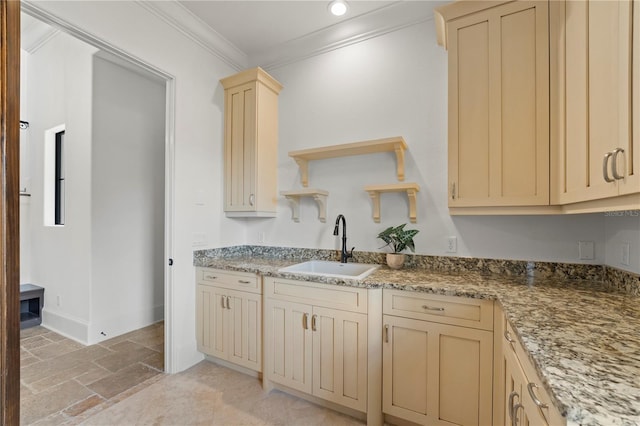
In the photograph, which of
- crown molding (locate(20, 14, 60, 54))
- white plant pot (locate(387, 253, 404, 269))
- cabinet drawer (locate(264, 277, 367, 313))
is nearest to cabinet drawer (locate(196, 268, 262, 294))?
cabinet drawer (locate(264, 277, 367, 313))

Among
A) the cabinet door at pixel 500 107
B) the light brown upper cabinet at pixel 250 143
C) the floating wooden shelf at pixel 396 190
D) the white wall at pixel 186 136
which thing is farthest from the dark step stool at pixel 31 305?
the cabinet door at pixel 500 107

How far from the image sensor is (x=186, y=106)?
7.75ft

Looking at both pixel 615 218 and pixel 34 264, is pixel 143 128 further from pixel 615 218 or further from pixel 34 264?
pixel 615 218

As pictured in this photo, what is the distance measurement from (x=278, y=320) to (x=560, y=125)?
6.62 ft

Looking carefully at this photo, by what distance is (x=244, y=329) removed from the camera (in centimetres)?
216

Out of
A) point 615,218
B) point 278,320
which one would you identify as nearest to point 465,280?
point 615,218

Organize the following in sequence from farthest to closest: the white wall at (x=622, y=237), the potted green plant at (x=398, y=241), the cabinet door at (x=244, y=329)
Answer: the cabinet door at (x=244, y=329) < the potted green plant at (x=398, y=241) < the white wall at (x=622, y=237)

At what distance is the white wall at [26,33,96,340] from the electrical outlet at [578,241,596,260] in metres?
4.06

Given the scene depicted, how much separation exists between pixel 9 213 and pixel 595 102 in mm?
1958

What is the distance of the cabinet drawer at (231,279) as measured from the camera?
6.92 feet

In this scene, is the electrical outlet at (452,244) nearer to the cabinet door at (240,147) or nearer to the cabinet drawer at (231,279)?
the cabinet drawer at (231,279)

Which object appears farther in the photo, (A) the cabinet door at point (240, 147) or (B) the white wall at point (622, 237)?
(A) the cabinet door at point (240, 147)

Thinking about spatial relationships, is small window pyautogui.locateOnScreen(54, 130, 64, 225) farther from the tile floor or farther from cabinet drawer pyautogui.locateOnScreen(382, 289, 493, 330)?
cabinet drawer pyautogui.locateOnScreen(382, 289, 493, 330)

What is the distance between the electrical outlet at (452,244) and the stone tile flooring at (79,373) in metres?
2.46
